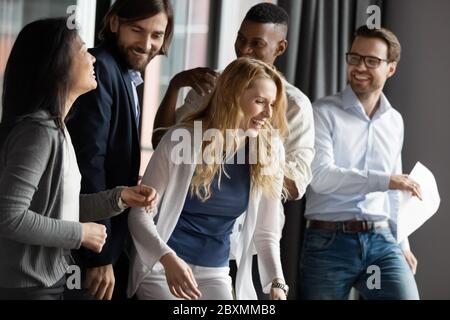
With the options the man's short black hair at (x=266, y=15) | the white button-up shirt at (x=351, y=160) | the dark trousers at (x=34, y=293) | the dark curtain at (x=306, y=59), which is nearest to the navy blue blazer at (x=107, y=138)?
the dark trousers at (x=34, y=293)

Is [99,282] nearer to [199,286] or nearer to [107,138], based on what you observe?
[199,286]

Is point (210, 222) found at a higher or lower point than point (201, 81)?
lower

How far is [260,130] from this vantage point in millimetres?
2199

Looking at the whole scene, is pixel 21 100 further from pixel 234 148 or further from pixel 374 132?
pixel 374 132

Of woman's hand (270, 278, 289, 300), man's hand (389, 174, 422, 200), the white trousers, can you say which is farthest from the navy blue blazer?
man's hand (389, 174, 422, 200)

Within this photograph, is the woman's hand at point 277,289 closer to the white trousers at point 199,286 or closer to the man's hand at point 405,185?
the white trousers at point 199,286

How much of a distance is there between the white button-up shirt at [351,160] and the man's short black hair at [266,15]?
39cm

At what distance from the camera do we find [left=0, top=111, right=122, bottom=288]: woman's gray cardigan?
169 centimetres

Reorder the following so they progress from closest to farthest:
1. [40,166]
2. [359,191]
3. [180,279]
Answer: [40,166] < [180,279] < [359,191]

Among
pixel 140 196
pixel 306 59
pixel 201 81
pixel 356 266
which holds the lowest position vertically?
pixel 356 266

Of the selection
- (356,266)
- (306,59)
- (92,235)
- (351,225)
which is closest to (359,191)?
(351,225)

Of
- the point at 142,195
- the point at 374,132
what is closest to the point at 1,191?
the point at 142,195

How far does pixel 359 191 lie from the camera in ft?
8.92

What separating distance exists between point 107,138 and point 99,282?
382 millimetres
